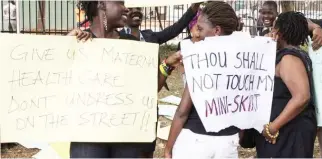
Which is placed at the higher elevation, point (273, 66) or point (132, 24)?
point (132, 24)

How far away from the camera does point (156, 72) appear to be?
3350mm

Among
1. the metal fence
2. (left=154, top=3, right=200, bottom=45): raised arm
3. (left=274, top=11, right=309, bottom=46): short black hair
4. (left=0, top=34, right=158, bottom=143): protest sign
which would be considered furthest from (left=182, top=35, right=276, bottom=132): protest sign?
the metal fence

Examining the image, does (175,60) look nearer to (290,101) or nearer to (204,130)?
(204,130)

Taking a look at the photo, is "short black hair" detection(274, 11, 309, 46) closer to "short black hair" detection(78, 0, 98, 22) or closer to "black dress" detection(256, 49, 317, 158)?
"black dress" detection(256, 49, 317, 158)

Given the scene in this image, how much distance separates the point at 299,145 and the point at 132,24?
5.79ft

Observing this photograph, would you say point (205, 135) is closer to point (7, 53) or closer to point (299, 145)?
point (299, 145)

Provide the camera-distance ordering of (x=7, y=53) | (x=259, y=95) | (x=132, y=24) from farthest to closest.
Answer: (x=132, y=24) < (x=259, y=95) < (x=7, y=53)

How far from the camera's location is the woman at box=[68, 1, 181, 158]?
3.25 metres

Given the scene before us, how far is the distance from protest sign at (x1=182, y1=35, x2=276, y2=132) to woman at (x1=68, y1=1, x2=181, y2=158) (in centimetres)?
16

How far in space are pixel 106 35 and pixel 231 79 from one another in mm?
791

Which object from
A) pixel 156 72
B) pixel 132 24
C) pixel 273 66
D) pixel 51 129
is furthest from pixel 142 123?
pixel 132 24

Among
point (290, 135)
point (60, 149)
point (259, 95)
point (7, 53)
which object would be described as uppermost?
point (7, 53)

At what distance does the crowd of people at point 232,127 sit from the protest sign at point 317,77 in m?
0.22

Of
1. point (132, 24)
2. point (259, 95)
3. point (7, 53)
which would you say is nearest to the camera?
point (7, 53)
